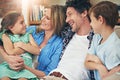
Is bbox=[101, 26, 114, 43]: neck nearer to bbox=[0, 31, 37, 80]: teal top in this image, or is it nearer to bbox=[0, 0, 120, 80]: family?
bbox=[0, 0, 120, 80]: family

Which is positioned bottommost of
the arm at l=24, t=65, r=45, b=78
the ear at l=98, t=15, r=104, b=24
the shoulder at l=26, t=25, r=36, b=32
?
the arm at l=24, t=65, r=45, b=78

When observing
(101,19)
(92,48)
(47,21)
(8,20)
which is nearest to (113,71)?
(92,48)

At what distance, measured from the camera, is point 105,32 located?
1599 millimetres

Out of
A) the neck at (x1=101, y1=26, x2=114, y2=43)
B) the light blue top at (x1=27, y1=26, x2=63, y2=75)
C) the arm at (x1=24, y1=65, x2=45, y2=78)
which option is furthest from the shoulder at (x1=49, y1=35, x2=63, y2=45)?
the neck at (x1=101, y1=26, x2=114, y2=43)

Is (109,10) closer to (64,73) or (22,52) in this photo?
(64,73)

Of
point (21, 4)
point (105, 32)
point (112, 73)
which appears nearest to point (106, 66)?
point (112, 73)

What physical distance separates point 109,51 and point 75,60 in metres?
0.34

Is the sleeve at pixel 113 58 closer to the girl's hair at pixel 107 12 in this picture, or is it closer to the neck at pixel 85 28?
the girl's hair at pixel 107 12

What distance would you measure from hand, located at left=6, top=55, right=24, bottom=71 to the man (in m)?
0.23

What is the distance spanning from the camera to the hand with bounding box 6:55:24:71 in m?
1.78

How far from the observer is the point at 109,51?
5.03ft

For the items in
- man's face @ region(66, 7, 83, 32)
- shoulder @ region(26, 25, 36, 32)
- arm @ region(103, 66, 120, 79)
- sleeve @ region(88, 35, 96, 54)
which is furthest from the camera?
shoulder @ region(26, 25, 36, 32)

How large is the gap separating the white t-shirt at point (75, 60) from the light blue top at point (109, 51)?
0.47 ft

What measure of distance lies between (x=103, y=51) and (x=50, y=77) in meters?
0.40
